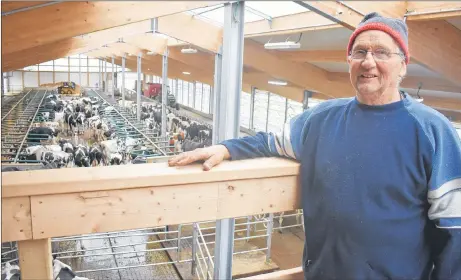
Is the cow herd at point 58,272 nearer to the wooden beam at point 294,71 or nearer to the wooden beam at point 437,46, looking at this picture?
the wooden beam at point 437,46

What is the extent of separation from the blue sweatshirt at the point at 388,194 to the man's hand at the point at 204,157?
319 millimetres

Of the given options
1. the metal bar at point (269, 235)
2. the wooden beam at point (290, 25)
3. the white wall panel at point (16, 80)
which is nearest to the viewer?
the wooden beam at point (290, 25)

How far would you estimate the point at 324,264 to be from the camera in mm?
1353

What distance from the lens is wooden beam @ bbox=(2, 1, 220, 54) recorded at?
345 cm

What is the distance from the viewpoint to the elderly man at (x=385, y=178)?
48.1 inches

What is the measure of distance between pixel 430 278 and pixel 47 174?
1.19 m

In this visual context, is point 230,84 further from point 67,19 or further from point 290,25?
point 290,25

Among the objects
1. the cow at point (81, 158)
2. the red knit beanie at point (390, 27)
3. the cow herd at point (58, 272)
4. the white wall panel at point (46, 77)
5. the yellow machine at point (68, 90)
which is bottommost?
the cow herd at point (58, 272)

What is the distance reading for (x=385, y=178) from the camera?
1.23 m

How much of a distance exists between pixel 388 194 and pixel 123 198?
771mm

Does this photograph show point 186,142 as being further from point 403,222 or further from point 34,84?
point 34,84

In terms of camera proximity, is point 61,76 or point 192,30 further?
point 61,76

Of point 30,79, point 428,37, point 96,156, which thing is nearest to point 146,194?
point 428,37

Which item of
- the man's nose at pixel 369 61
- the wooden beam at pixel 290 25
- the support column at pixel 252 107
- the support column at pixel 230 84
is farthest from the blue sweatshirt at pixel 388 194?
the support column at pixel 252 107
